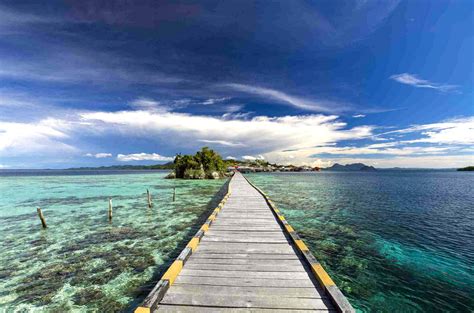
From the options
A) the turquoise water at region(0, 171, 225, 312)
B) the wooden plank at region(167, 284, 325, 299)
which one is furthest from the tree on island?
the wooden plank at region(167, 284, 325, 299)

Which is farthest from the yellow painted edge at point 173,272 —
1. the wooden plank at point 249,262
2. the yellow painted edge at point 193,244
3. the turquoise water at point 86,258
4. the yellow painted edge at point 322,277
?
the yellow painted edge at point 322,277

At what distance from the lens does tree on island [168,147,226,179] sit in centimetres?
5191

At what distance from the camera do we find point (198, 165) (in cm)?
5212

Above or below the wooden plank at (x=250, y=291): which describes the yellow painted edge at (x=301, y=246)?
above

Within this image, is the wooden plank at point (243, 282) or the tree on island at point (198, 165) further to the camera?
the tree on island at point (198, 165)

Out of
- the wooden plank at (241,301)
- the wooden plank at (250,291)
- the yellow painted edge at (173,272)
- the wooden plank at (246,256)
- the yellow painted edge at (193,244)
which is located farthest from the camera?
the yellow painted edge at (193,244)

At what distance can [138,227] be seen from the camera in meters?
11.5

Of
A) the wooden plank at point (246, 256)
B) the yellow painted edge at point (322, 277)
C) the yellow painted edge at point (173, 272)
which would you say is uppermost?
the yellow painted edge at point (322, 277)

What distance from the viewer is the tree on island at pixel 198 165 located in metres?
51.9

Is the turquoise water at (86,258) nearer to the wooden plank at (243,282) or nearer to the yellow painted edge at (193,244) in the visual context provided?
the yellow painted edge at (193,244)

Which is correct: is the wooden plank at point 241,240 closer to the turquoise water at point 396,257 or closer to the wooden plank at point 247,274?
the wooden plank at point 247,274

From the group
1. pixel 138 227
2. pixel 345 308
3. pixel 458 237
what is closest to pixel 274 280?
pixel 345 308

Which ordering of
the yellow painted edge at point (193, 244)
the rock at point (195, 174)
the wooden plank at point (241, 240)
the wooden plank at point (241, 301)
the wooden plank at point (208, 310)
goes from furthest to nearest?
the rock at point (195, 174) < the wooden plank at point (241, 240) < the yellow painted edge at point (193, 244) < the wooden plank at point (241, 301) < the wooden plank at point (208, 310)

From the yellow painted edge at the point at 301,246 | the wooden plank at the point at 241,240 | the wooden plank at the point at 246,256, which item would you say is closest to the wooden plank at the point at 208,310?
the wooden plank at the point at 246,256
